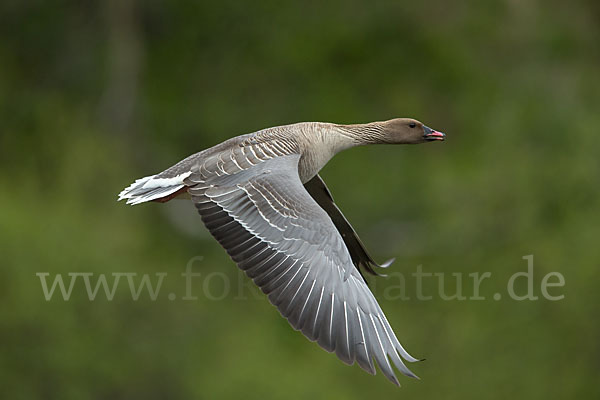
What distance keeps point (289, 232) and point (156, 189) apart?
4.86 feet

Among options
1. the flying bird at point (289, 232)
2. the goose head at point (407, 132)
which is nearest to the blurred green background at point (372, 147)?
the goose head at point (407, 132)

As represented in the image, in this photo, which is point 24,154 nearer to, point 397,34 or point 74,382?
point 74,382

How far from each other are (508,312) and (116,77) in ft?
32.1

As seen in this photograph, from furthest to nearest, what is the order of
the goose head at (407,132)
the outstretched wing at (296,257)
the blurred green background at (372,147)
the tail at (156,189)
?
the blurred green background at (372,147) → the goose head at (407,132) → the tail at (156,189) → the outstretched wing at (296,257)

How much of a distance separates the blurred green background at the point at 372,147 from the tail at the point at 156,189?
31.5 feet

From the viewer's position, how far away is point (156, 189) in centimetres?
870

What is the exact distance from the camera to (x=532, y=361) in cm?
2023

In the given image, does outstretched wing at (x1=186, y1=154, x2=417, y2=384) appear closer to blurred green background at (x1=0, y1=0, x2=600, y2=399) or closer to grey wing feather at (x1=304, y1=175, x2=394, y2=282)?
grey wing feather at (x1=304, y1=175, x2=394, y2=282)

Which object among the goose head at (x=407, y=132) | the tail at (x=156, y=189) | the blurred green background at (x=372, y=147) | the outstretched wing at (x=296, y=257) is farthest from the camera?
the blurred green background at (x=372, y=147)

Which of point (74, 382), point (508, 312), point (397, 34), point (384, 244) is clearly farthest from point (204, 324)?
point (397, 34)

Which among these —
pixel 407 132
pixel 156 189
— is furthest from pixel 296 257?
pixel 407 132

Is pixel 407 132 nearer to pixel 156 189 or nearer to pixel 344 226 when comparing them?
pixel 344 226

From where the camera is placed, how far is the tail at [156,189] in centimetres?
853

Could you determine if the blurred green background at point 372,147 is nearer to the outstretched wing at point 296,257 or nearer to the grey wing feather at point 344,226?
the grey wing feather at point 344,226
